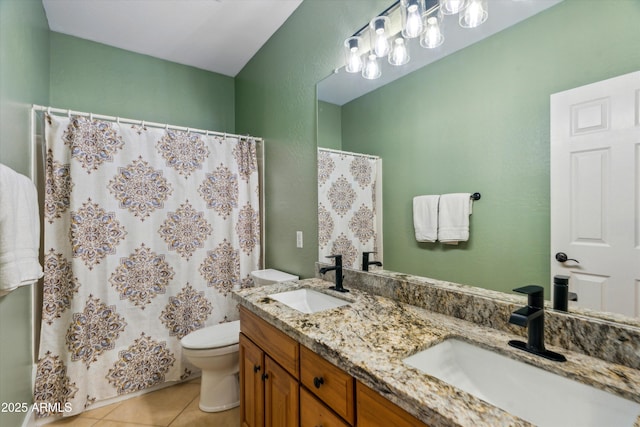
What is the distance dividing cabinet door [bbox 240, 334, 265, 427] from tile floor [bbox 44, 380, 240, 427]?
436 millimetres

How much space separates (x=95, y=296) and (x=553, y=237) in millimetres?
2419

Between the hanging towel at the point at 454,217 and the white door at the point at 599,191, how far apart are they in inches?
10.4

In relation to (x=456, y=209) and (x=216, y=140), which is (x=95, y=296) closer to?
(x=216, y=140)

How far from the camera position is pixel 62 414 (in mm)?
1783

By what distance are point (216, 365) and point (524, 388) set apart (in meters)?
1.67

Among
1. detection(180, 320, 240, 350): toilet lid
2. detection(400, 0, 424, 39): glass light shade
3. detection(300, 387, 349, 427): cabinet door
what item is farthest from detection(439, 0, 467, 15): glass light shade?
detection(180, 320, 240, 350): toilet lid

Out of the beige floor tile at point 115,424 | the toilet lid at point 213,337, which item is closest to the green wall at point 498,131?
the toilet lid at point 213,337

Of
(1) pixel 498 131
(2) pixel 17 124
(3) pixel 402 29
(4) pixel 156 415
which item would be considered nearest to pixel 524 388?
(1) pixel 498 131

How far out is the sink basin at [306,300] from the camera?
1484 mm

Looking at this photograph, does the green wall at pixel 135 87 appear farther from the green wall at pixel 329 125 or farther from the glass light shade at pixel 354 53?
the glass light shade at pixel 354 53

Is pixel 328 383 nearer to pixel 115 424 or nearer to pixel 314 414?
pixel 314 414

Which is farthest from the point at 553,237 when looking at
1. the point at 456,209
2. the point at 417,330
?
the point at 417,330

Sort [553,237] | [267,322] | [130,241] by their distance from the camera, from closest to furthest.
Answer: [553,237]
[267,322]
[130,241]

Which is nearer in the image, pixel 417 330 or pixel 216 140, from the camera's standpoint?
pixel 417 330
